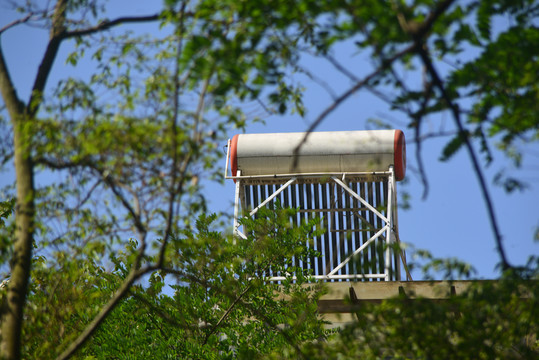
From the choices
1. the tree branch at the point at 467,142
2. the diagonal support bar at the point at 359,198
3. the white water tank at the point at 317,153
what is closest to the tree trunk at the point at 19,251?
the tree branch at the point at 467,142

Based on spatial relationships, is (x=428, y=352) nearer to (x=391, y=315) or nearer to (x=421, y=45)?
(x=391, y=315)

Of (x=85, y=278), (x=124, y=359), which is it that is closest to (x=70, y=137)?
(x=124, y=359)

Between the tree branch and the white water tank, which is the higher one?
the white water tank

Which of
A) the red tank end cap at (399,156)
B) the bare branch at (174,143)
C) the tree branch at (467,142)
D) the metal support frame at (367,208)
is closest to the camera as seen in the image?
the tree branch at (467,142)

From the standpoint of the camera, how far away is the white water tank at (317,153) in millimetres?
11594

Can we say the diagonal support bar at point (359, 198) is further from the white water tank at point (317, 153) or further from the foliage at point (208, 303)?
the foliage at point (208, 303)

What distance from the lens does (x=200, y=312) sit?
8.09m

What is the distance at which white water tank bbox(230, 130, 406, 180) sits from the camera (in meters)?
11.6

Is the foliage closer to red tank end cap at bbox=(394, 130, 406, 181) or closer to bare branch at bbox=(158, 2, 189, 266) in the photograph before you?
bare branch at bbox=(158, 2, 189, 266)

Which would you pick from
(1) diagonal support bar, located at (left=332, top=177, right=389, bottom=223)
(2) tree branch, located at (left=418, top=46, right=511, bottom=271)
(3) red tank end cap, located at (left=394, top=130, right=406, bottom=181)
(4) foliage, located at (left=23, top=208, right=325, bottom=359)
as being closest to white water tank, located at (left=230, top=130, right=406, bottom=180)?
(3) red tank end cap, located at (left=394, top=130, right=406, bottom=181)

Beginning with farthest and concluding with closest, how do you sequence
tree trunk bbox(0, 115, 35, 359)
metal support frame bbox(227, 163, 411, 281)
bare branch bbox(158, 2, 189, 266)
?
metal support frame bbox(227, 163, 411, 281), tree trunk bbox(0, 115, 35, 359), bare branch bbox(158, 2, 189, 266)

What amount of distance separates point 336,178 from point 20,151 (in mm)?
7304

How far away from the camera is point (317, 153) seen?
1174 centimetres

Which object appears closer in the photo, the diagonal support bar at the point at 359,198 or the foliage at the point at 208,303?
the foliage at the point at 208,303
